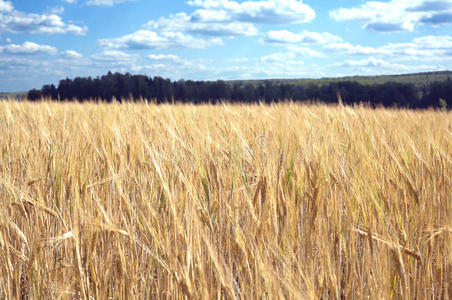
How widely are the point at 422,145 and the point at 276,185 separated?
1.24 metres

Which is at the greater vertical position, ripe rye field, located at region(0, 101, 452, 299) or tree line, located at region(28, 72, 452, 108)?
tree line, located at region(28, 72, 452, 108)

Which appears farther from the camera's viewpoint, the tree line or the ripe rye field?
the tree line

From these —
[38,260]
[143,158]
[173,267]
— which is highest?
[143,158]

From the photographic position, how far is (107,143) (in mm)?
1825

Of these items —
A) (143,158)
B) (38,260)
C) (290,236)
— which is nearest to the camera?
(290,236)

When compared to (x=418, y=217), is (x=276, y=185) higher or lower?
higher

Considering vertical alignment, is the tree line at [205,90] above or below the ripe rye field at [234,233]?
above

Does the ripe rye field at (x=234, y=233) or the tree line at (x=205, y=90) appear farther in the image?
the tree line at (x=205, y=90)

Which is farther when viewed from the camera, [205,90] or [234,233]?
[205,90]

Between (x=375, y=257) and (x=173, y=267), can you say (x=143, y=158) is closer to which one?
(x=173, y=267)

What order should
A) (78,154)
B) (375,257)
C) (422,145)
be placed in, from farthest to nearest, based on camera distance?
1. (422,145)
2. (78,154)
3. (375,257)

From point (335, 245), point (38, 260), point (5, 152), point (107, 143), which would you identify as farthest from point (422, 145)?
point (5, 152)

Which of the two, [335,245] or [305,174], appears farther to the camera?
[305,174]

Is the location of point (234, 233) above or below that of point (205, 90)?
below
